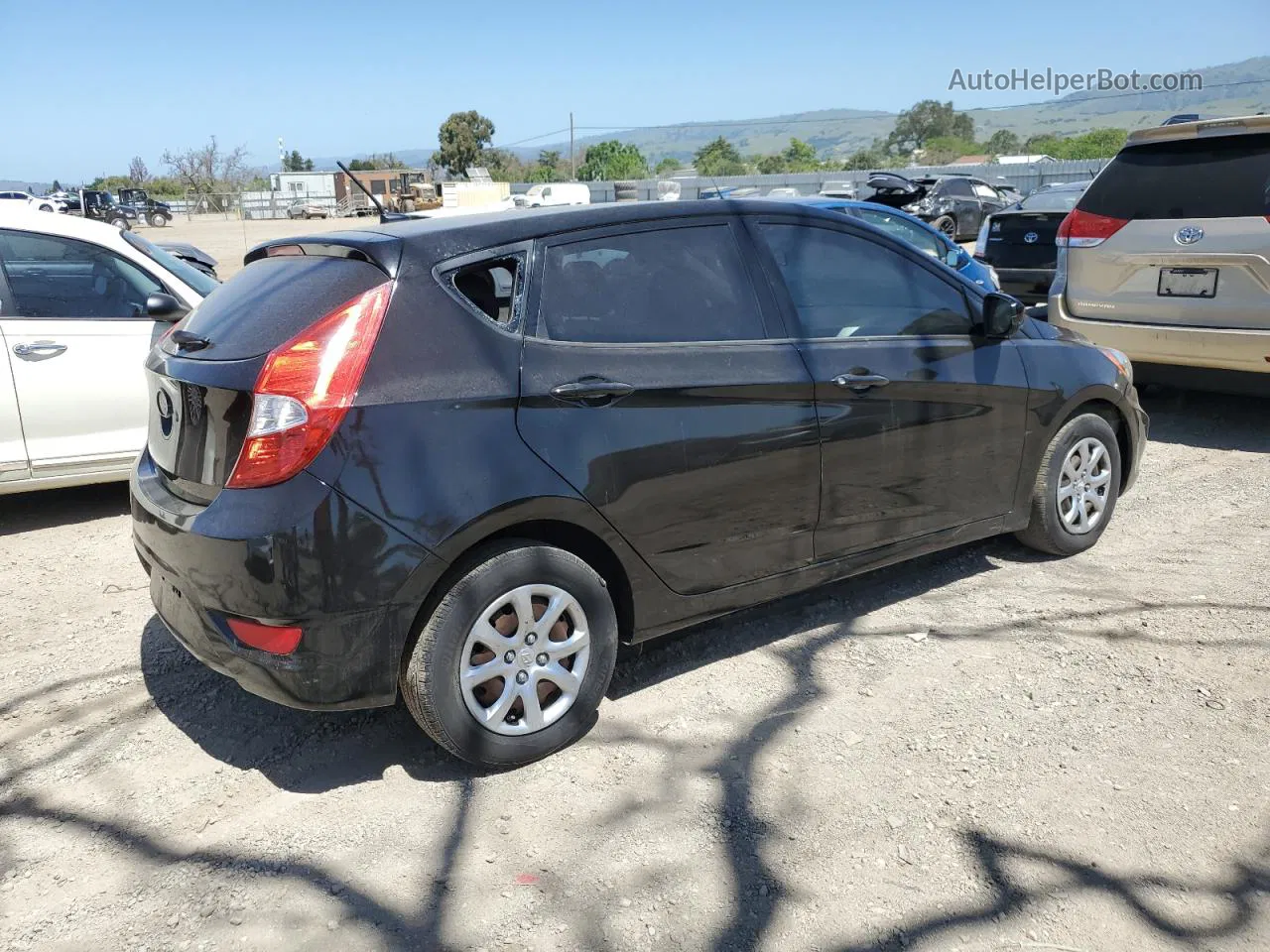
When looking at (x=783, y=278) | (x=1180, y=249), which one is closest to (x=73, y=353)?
(x=783, y=278)

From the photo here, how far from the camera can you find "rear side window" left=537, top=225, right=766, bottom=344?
345 centimetres

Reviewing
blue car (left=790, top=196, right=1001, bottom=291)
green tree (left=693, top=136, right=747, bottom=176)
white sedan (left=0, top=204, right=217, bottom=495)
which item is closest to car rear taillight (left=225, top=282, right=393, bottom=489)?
white sedan (left=0, top=204, right=217, bottom=495)

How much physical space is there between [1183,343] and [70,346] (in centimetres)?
683

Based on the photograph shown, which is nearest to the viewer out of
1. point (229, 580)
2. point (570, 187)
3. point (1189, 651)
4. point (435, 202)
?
point (229, 580)

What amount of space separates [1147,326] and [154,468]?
637cm

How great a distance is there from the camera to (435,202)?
40.7m

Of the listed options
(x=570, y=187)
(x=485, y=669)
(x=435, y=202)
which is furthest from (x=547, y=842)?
(x=435, y=202)

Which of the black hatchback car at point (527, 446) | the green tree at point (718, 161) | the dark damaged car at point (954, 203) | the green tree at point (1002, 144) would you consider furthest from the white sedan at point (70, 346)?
the green tree at point (1002, 144)

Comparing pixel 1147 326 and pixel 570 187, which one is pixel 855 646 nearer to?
pixel 1147 326

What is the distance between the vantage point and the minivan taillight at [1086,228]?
24.2 feet

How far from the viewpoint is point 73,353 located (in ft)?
18.7

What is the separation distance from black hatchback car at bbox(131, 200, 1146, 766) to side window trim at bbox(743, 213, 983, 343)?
0.6 inches

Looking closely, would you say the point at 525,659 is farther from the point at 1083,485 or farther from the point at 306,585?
the point at 1083,485

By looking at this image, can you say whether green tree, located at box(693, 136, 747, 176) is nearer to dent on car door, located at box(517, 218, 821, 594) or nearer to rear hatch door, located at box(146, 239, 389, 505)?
dent on car door, located at box(517, 218, 821, 594)
